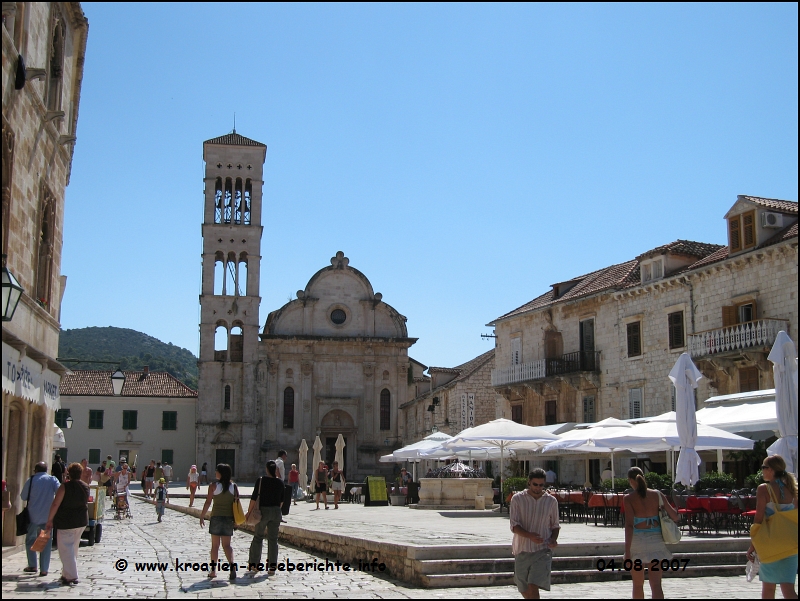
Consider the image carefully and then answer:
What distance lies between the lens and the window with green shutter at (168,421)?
177ft

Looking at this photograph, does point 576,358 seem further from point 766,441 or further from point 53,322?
point 53,322

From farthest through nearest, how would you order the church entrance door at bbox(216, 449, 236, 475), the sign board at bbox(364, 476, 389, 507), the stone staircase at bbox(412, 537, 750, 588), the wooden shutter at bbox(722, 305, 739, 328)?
1. the church entrance door at bbox(216, 449, 236, 475)
2. the sign board at bbox(364, 476, 389, 507)
3. the wooden shutter at bbox(722, 305, 739, 328)
4. the stone staircase at bbox(412, 537, 750, 588)

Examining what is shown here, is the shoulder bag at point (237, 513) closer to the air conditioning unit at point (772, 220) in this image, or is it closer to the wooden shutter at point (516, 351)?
the air conditioning unit at point (772, 220)

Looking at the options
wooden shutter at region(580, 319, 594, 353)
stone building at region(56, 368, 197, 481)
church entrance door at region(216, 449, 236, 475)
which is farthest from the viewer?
stone building at region(56, 368, 197, 481)

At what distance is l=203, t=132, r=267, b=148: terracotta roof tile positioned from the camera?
52844 millimetres

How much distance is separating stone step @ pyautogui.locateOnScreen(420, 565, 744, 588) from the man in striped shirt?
2436mm

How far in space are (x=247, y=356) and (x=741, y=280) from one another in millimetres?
31503

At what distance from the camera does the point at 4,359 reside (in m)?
11.3

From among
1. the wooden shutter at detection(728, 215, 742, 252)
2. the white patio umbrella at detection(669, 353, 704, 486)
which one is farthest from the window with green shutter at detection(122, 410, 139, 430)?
the white patio umbrella at detection(669, 353, 704, 486)

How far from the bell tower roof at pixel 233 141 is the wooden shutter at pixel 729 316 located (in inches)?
1339

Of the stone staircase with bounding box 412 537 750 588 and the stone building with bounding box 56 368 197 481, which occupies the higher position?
the stone building with bounding box 56 368 197 481

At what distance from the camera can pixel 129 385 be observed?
55656mm

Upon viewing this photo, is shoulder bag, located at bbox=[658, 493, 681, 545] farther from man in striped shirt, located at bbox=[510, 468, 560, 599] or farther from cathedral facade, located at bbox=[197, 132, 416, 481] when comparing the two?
cathedral facade, located at bbox=[197, 132, 416, 481]

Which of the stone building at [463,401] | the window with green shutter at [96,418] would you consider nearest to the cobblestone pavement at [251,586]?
the stone building at [463,401]
